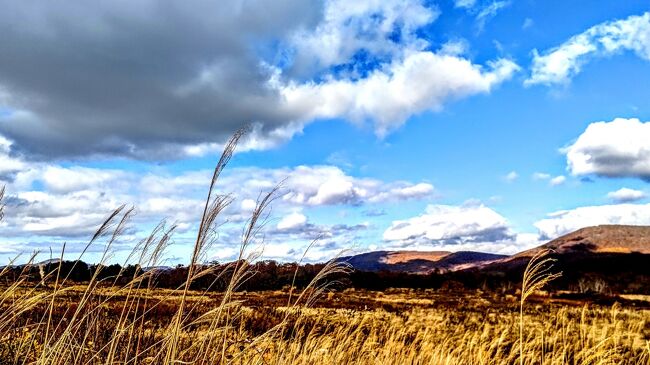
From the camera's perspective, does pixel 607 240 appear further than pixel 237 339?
Yes

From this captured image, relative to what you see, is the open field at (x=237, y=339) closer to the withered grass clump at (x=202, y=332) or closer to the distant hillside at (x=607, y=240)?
the withered grass clump at (x=202, y=332)

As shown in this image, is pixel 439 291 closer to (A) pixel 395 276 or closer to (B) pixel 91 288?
(A) pixel 395 276

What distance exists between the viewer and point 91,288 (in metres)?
3.68

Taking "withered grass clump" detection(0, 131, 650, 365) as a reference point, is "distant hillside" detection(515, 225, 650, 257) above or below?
above

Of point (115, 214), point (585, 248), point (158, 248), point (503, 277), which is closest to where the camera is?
point (115, 214)

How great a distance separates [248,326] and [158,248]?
12116 millimetres

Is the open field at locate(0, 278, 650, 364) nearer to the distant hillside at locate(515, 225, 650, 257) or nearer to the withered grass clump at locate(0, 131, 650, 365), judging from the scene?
the withered grass clump at locate(0, 131, 650, 365)

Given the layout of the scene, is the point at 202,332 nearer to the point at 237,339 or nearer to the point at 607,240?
the point at 237,339

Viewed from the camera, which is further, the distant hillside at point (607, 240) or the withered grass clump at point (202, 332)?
the distant hillside at point (607, 240)

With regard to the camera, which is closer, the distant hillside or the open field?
the open field

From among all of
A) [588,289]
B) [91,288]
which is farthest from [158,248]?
[588,289]

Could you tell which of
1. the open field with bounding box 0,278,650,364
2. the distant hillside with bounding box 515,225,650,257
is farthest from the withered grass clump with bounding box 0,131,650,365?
the distant hillside with bounding box 515,225,650,257

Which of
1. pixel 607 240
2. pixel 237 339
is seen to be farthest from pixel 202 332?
pixel 607 240

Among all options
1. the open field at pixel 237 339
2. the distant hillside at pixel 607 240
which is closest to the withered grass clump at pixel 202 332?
the open field at pixel 237 339
